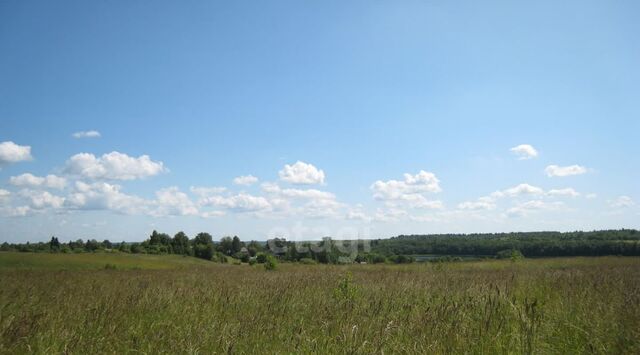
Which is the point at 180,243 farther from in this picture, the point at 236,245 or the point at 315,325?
the point at 315,325

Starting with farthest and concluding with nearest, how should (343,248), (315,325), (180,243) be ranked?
(180,243) → (343,248) → (315,325)

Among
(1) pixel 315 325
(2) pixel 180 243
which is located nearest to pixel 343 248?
(1) pixel 315 325

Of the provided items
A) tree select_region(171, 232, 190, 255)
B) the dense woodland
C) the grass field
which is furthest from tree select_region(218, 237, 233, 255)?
the grass field

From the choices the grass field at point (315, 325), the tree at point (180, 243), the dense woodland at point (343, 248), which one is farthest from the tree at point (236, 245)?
the grass field at point (315, 325)

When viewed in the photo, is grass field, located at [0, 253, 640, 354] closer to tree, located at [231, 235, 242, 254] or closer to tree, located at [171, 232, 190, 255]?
tree, located at [171, 232, 190, 255]

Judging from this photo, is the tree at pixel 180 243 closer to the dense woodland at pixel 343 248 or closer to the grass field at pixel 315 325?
the dense woodland at pixel 343 248

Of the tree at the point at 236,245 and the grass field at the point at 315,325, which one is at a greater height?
the grass field at the point at 315,325

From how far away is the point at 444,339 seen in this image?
3750 millimetres

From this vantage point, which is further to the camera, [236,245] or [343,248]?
[236,245]

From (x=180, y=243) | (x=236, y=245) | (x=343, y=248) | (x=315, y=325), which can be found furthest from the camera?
(x=236, y=245)

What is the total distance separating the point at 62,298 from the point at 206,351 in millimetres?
4084

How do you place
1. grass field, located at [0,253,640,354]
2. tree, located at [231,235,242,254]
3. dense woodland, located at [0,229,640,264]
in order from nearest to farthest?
grass field, located at [0,253,640,354], dense woodland, located at [0,229,640,264], tree, located at [231,235,242,254]

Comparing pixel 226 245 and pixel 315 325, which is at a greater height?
pixel 315 325

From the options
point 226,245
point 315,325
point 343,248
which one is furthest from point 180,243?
point 315,325
